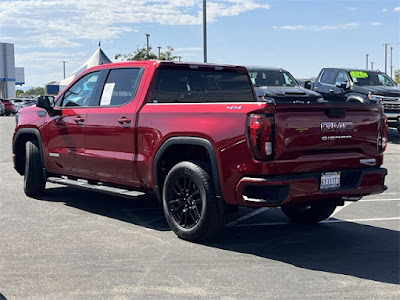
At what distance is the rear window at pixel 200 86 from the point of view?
268 inches

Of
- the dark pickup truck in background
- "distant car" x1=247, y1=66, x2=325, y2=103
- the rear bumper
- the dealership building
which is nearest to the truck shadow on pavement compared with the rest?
the rear bumper

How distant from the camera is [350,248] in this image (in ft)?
19.2

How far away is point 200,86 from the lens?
709 cm

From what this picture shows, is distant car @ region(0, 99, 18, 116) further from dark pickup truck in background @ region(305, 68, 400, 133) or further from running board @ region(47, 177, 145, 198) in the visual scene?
running board @ region(47, 177, 145, 198)

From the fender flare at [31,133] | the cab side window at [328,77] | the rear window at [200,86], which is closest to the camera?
the rear window at [200,86]

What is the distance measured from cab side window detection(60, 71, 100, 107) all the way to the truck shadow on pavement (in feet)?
4.61

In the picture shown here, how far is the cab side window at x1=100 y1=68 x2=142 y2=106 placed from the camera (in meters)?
6.90

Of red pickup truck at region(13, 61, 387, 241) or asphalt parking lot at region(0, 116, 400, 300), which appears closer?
asphalt parking lot at region(0, 116, 400, 300)

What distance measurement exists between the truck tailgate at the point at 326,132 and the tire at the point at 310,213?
106 cm

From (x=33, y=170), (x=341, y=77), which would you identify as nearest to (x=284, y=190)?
(x=33, y=170)

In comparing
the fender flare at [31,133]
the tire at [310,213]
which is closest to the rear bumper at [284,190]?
the tire at [310,213]

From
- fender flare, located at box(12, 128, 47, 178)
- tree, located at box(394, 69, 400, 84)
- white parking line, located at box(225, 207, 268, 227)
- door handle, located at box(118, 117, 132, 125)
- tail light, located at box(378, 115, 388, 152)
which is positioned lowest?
white parking line, located at box(225, 207, 268, 227)

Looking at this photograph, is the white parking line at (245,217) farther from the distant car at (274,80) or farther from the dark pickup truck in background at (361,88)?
the dark pickup truck in background at (361,88)

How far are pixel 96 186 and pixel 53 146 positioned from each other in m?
1.15
